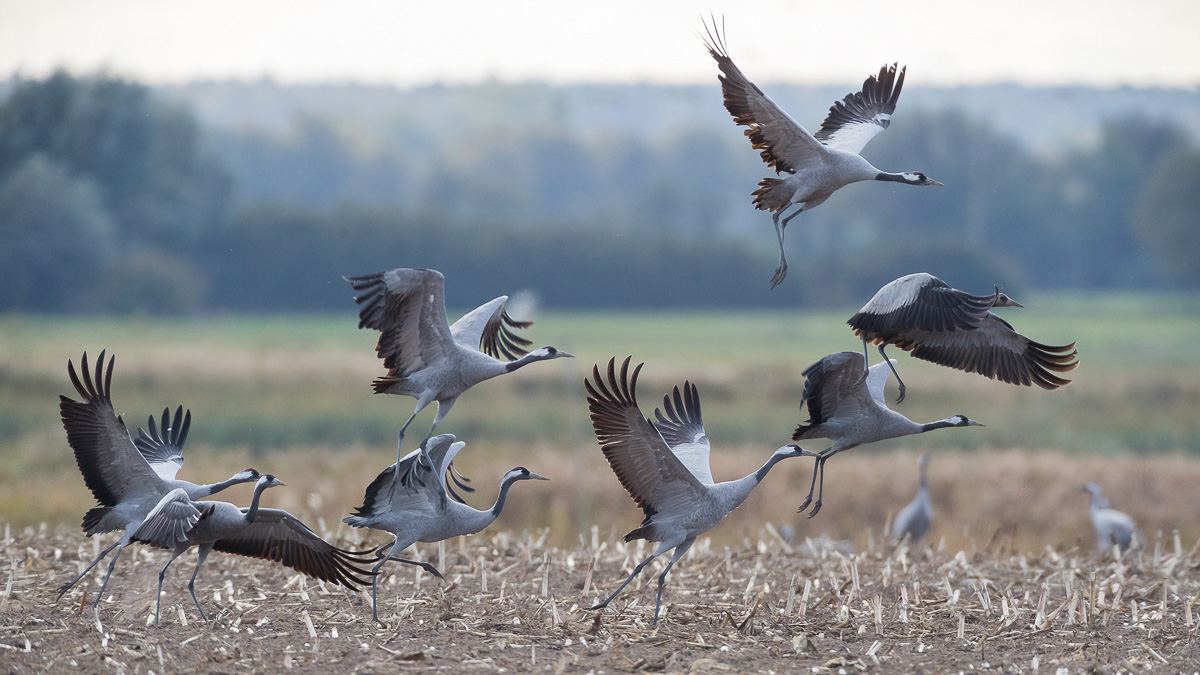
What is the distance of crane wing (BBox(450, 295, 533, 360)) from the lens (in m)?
7.50

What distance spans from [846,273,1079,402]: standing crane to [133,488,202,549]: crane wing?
4.06 meters

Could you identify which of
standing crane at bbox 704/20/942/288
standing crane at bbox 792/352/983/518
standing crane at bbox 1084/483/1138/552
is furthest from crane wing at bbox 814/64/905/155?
standing crane at bbox 1084/483/1138/552

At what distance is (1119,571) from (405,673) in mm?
6192

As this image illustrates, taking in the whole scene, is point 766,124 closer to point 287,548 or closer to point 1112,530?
point 287,548

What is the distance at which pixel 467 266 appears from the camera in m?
44.1

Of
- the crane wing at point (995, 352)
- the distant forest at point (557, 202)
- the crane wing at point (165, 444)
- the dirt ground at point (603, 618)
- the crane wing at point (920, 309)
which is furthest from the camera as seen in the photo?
the distant forest at point (557, 202)

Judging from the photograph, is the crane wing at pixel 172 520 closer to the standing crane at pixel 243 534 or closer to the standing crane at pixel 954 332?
the standing crane at pixel 243 534

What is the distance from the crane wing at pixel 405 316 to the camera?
6402 millimetres

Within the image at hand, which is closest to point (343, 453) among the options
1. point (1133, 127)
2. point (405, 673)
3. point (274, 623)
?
point (274, 623)

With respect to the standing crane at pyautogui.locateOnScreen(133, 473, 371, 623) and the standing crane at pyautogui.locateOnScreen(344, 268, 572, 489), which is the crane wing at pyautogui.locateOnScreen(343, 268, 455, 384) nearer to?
the standing crane at pyautogui.locateOnScreen(344, 268, 572, 489)

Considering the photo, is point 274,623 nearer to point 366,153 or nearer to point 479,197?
point 479,197

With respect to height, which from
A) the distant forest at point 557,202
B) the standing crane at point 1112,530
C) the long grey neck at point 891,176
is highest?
the distant forest at point 557,202

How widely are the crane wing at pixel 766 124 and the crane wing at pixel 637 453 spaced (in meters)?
1.71

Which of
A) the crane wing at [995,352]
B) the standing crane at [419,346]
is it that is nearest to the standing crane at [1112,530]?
the crane wing at [995,352]
